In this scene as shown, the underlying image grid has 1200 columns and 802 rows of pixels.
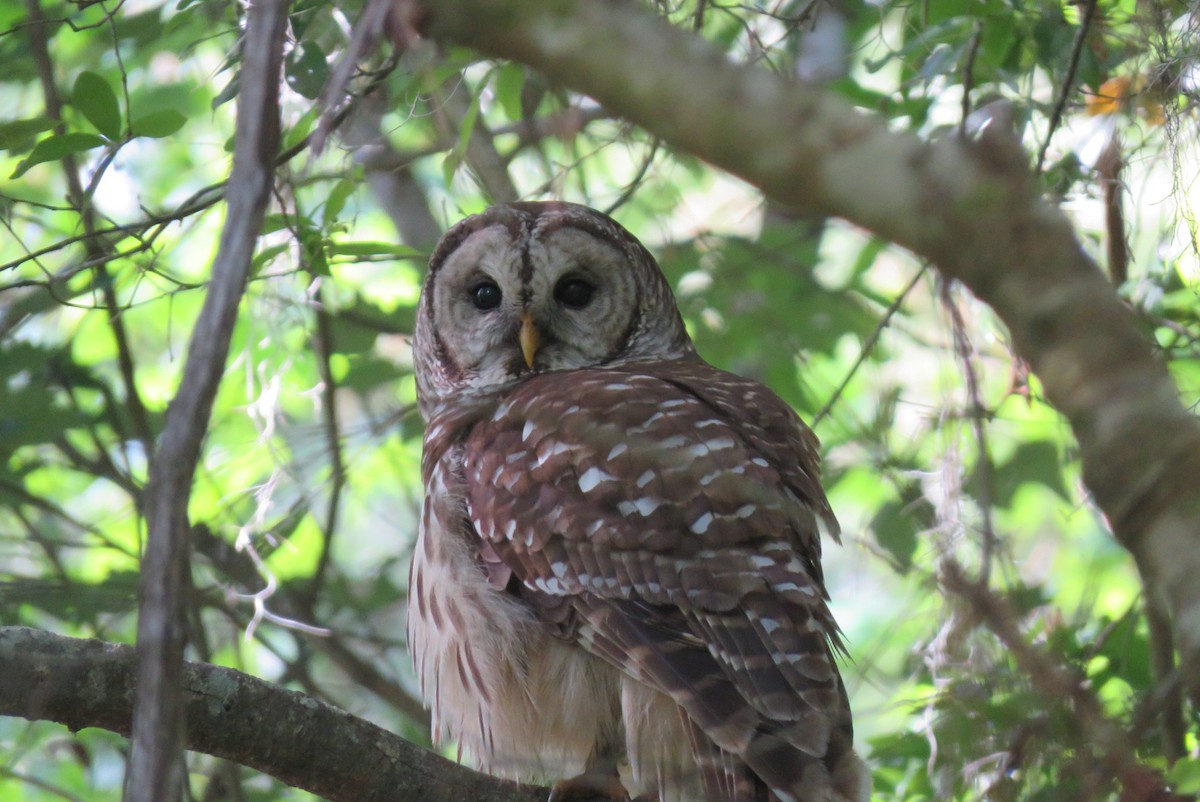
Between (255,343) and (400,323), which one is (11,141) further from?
(400,323)

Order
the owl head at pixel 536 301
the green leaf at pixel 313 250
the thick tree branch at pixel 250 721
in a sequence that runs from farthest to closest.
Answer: the owl head at pixel 536 301 < the green leaf at pixel 313 250 < the thick tree branch at pixel 250 721

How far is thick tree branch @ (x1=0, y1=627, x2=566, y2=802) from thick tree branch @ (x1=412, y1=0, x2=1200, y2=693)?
1338 millimetres

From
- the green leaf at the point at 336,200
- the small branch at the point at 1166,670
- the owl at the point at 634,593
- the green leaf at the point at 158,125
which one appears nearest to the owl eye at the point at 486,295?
the owl at the point at 634,593

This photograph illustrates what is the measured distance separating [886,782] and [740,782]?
1240 millimetres

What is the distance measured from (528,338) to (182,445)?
8.59 ft

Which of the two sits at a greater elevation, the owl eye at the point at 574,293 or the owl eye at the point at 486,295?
the owl eye at the point at 486,295

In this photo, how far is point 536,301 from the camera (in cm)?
396

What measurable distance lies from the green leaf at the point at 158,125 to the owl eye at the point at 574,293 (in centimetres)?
142

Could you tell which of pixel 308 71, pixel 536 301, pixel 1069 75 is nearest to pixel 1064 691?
pixel 1069 75

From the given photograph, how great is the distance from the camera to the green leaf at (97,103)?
2.90 m

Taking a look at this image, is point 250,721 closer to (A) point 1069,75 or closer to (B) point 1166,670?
(B) point 1166,670

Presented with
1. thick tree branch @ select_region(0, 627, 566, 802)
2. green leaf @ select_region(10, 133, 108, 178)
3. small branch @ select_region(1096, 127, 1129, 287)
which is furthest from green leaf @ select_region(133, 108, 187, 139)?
small branch @ select_region(1096, 127, 1129, 287)

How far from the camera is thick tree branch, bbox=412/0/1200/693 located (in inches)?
47.8

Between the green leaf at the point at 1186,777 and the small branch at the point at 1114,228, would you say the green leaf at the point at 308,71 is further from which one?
the green leaf at the point at 1186,777
